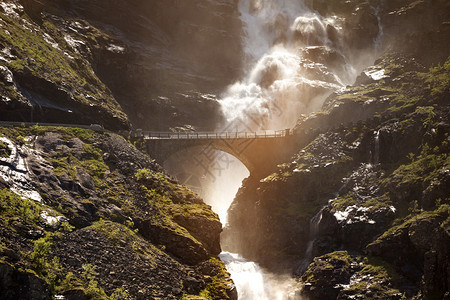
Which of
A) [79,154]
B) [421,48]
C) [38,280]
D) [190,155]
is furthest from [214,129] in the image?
[38,280]

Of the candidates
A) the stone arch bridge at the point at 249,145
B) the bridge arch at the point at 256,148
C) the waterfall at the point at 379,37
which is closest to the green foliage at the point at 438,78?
the stone arch bridge at the point at 249,145

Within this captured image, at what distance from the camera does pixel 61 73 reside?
260 feet

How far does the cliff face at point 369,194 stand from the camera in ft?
183

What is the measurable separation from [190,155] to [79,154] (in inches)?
1891

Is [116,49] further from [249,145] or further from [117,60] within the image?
[249,145]

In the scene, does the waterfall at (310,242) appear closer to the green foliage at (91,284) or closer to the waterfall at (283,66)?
the green foliage at (91,284)

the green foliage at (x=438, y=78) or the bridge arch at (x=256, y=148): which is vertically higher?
the green foliage at (x=438, y=78)

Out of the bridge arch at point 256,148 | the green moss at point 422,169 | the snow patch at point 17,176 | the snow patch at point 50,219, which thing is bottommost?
the snow patch at point 50,219

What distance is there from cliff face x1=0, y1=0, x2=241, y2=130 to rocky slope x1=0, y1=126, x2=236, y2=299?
11.1m

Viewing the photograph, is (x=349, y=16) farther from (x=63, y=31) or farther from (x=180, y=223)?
(x=180, y=223)

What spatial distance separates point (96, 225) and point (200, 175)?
67.4 metres

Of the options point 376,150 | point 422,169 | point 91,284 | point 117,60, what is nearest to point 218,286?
point 91,284

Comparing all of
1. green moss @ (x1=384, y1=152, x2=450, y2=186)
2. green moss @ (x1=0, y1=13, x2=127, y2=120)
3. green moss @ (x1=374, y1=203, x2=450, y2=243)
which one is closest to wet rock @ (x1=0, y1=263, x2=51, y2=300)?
green moss @ (x1=0, y1=13, x2=127, y2=120)

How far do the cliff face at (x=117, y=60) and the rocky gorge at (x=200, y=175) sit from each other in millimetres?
385
